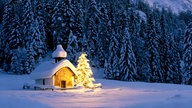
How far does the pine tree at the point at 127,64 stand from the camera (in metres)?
63.8

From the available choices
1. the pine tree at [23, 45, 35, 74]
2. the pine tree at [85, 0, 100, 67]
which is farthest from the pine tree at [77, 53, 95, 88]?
the pine tree at [85, 0, 100, 67]

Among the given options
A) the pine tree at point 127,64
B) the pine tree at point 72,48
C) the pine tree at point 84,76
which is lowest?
the pine tree at point 84,76

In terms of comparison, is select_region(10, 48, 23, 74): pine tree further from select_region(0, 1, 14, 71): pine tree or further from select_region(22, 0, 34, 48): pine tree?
select_region(22, 0, 34, 48): pine tree

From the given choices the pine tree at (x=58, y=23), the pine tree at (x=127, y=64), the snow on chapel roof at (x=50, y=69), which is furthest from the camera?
the pine tree at (x=58, y=23)

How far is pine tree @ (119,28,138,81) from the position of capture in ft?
209

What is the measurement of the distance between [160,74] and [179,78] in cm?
463

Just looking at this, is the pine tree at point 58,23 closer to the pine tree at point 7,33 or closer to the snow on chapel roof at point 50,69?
the pine tree at point 7,33

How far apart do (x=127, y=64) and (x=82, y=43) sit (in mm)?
13227

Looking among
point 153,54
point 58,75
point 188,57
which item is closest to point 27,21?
point 153,54

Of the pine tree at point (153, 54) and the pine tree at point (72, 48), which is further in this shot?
the pine tree at point (72, 48)

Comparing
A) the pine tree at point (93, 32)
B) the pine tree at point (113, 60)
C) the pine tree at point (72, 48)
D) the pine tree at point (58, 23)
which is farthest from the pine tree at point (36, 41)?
the pine tree at point (113, 60)

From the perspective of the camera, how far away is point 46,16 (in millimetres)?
79875

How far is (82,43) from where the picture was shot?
7388 cm

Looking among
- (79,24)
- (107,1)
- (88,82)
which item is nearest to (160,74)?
(79,24)
